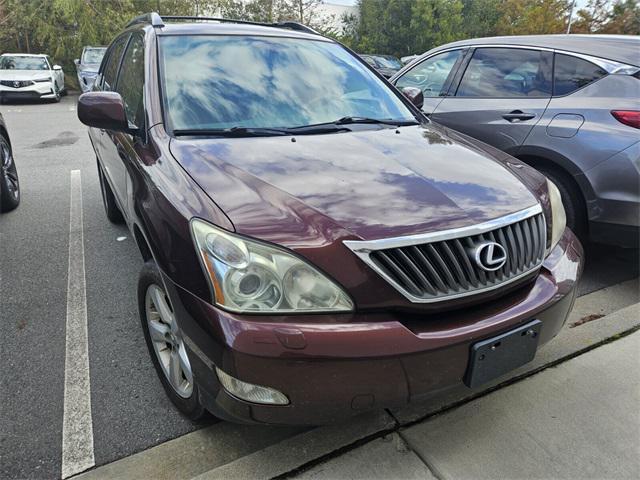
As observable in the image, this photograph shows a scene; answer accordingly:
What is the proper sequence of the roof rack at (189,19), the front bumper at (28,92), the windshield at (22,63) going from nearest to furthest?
1. the roof rack at (189,19)
2. the front bumper at (28,92)
3. the windshield at (22,63)

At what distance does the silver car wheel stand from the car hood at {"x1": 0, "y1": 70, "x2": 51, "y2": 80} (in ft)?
48.6

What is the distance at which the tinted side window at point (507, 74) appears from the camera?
364 cm

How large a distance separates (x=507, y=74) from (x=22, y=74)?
14.8 meters

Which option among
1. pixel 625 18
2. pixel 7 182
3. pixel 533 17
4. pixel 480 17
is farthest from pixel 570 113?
pixel 625 18

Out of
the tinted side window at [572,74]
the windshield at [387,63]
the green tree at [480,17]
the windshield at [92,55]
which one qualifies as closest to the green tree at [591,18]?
the green tree at [480,17]

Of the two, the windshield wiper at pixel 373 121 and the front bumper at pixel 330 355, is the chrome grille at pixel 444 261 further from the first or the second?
the windshield wiper at pixel 373 121

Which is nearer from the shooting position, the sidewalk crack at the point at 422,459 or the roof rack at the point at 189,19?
the sidewalk crack at the point at 422,459

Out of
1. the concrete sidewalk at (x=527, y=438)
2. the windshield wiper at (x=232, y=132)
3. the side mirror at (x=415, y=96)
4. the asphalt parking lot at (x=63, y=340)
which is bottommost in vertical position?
the asphalt parking lot at (x=63, y=340)

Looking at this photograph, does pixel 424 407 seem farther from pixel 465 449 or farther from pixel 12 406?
pixel 12 406

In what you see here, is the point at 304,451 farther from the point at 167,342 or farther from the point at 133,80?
the point at 133,80

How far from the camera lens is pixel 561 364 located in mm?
2494

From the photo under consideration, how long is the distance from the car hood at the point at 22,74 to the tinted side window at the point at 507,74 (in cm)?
1415

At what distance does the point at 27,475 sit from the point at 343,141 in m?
1.93

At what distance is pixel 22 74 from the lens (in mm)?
13961
